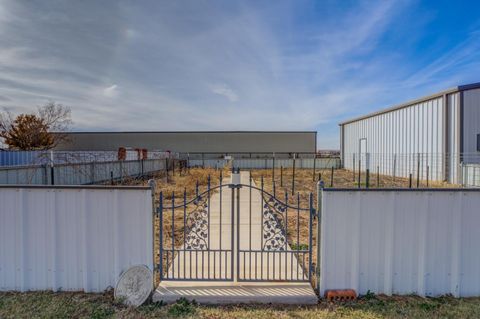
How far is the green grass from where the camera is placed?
2.76 m

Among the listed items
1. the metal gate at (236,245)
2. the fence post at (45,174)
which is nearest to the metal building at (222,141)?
the fence post at (45,174)

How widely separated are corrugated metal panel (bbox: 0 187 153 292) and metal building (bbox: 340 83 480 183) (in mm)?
10747

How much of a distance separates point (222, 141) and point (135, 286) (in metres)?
32.1

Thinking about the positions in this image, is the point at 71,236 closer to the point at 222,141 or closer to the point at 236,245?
the point at 236,245

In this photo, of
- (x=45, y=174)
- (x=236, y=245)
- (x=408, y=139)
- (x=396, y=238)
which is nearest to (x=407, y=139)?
(x=408, y=139)

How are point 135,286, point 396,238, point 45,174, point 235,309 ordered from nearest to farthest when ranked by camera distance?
point 235,309
point 135,286
point 396,238
point 45,174

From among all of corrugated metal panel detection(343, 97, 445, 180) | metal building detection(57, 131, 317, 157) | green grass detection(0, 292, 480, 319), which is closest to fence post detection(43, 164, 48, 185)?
green grass detection(0, 292, 480, 319)

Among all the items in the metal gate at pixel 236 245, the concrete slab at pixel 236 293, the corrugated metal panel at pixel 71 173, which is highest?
the corrugated metal panel at pixel 71 173

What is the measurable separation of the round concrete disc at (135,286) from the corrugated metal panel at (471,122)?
14886 millimetres

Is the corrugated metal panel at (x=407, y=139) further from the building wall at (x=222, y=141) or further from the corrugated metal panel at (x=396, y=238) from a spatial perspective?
the building wall at (x=222, y=141)

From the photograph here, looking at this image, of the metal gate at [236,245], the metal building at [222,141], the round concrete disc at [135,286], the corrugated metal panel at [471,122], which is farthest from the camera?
the metal building at [222,141]

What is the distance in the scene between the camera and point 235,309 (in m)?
2.88

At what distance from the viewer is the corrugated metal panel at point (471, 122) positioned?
12227 mm

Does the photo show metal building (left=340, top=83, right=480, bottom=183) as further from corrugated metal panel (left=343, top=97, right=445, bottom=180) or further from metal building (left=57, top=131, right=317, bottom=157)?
metal building (left=57, top=131, right=317, bottom=157)
